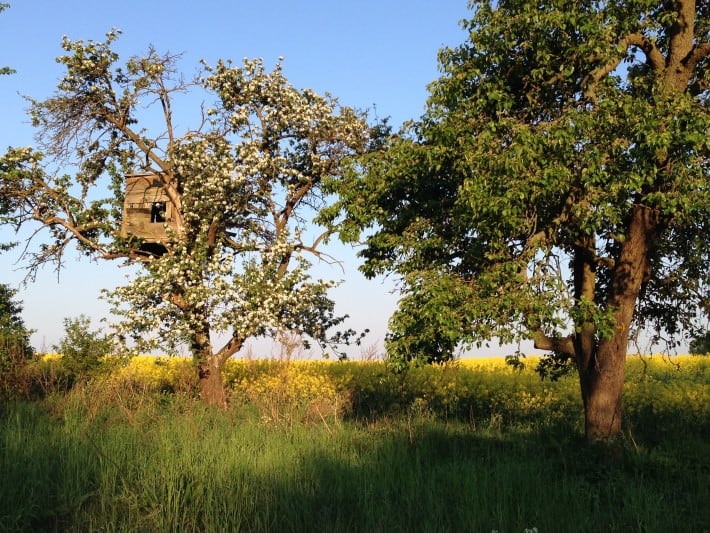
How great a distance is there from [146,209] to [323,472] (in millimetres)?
14784

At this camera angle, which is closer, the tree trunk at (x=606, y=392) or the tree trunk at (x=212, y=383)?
the tree trunk at (x=606, y=392)

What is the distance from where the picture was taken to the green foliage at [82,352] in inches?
907

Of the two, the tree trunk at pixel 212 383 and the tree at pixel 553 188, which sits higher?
the tree at pixel 553 188

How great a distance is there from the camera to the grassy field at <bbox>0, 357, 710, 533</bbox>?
959 cm

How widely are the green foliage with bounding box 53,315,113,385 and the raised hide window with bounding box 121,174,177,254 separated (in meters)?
3.69

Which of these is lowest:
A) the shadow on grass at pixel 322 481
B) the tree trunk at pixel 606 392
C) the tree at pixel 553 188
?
the shadow on grass at pixel 322 481

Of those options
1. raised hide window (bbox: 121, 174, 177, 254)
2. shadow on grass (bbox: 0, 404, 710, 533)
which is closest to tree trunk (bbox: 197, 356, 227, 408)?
raised hide window (bbox: 121, 174, 177, 254)

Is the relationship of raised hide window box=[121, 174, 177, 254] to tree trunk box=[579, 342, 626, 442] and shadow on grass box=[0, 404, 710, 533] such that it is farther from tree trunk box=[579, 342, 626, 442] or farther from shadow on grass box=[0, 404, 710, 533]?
tree trunk box=[579, 342, 626, 442]

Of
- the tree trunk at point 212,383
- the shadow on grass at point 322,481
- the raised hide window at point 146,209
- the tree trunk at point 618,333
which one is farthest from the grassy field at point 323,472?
the raised hide window at point 146,209

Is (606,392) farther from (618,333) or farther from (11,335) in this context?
(11,335)

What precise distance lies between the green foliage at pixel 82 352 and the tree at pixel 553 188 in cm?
1111

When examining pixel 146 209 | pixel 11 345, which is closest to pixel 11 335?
pixel 11 345

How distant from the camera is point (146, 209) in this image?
77.5ft

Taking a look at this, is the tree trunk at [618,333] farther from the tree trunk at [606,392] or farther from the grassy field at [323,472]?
the grassy field at [323,472]
